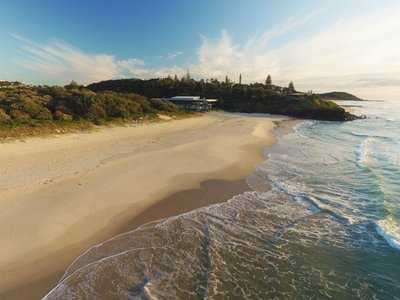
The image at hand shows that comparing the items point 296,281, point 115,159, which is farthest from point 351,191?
point 115,159

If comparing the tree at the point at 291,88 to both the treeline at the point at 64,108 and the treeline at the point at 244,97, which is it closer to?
the treeline at the point at 244,97

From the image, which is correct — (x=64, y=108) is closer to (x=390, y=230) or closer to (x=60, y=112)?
(x=60, y=112)

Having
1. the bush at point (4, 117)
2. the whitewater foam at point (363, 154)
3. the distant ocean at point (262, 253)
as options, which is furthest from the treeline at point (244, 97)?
the bush at point (4, 117)

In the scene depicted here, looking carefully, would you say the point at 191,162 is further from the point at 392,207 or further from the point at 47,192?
the point at 392,207

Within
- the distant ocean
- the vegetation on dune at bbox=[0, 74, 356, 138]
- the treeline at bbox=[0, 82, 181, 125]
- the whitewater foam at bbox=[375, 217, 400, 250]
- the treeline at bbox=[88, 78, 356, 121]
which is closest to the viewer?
the distant ocean

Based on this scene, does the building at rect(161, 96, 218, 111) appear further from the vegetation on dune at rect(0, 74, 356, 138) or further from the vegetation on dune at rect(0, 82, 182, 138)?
the vegetation on dune at rect(0, 82, 182, 138)

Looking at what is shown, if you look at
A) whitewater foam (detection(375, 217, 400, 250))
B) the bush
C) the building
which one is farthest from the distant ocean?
the building

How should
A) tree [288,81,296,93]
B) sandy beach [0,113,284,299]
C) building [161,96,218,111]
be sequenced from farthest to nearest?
tree [288,81,296,93] → building [161,96,218,111] → sandy beach [0,113,284,299]
